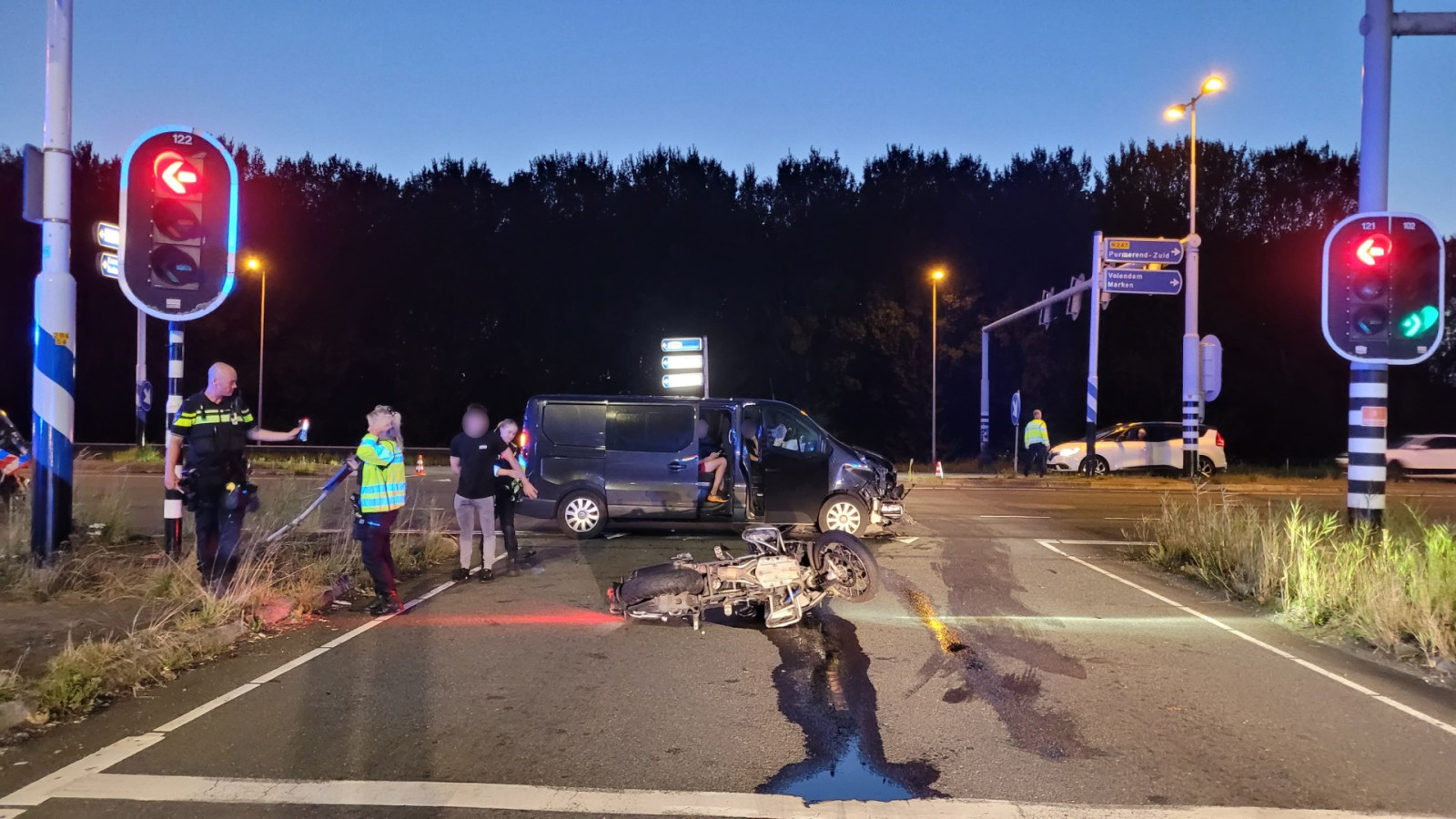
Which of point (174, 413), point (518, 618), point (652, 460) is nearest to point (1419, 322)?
point (652, 460)

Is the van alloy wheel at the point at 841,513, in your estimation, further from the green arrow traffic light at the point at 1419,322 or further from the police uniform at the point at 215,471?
the police uniform at the point at 215,471

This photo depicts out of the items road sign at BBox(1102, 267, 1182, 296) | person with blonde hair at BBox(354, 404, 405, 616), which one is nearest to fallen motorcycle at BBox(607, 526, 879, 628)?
person with blonde hair at BBox(354, 404, 405, 616)

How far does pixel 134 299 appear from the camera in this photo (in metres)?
8.27

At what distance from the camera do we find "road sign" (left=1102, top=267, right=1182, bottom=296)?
2386 cm

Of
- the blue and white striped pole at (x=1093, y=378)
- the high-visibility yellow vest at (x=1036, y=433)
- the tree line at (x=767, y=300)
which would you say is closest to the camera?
the high-visibility yellow vest at (x=1036, y=433)

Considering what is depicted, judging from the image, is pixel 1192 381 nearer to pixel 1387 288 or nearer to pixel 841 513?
pixel 841 513

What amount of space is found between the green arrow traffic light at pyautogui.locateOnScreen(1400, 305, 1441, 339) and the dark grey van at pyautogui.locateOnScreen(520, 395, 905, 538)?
5.81m

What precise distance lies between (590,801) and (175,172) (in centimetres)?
689

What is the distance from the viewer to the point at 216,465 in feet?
25.9

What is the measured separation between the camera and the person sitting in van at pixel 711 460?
12664 mm

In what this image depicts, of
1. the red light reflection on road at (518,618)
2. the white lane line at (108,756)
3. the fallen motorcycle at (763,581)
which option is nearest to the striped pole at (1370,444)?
the fallen motorcycle at (763,581)

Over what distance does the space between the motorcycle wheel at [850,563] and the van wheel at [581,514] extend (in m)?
5.42

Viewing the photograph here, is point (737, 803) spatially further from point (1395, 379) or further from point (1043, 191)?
point (1395, 379)

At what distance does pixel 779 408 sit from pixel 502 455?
4.10 meters
